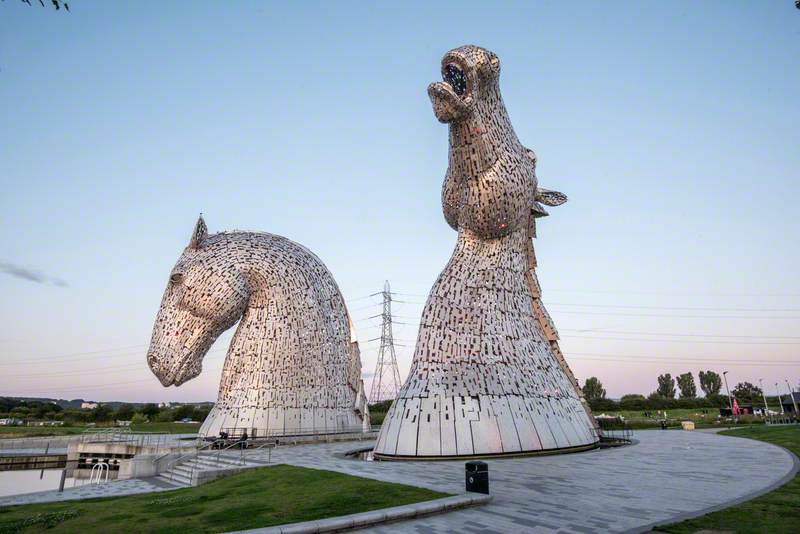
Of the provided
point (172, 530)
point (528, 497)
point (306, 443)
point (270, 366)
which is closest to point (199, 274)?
point (270, 366)

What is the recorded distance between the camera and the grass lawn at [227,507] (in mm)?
7230

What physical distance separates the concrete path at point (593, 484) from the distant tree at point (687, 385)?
7759 centimetres

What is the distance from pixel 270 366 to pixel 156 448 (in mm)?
4749

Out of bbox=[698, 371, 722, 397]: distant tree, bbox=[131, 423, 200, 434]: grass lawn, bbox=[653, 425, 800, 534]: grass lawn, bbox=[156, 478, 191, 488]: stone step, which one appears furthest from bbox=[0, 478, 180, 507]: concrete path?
bbox=[698, 371, 722, 397]: distant tree

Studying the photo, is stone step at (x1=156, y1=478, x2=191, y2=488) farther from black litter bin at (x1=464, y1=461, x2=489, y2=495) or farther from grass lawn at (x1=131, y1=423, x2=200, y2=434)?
grass lawn at (x1=131, y1=423, x2=200, y2=434)

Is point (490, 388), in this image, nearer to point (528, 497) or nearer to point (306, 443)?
point (528, 497)

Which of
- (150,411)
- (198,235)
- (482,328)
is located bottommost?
(150,411)

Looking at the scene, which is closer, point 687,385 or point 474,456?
point 474,456

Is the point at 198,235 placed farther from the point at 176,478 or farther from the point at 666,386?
the point at 666,386

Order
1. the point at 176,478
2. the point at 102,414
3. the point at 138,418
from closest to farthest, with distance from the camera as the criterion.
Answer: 1. the point at 176,478
2. the point at 138,418
3. the point at 102,414

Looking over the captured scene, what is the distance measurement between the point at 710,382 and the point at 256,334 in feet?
295

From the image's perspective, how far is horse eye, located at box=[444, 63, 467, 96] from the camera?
13172 mm

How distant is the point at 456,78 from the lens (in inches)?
524

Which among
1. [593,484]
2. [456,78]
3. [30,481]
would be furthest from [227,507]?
[30,481]
